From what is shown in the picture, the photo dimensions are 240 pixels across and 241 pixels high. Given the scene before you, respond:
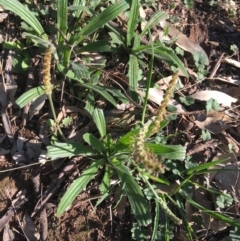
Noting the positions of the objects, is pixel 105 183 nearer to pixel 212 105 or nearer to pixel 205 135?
pixel 205 135

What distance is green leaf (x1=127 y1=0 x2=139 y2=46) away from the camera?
2.59 metres

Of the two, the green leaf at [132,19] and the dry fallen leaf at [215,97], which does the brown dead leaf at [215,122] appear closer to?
the dry fallen leaf at [215,97]

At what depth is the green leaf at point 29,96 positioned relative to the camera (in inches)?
93.8

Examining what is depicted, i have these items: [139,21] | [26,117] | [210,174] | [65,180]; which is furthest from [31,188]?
[139,21]

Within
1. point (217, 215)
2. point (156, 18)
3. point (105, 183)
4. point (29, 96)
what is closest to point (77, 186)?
point (105, 183)

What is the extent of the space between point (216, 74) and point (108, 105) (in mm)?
791

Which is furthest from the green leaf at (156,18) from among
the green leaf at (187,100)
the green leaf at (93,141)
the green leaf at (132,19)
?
the green leaf at (93,141)

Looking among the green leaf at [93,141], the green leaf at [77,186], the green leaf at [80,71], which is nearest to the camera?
the green leaf at [77,186]

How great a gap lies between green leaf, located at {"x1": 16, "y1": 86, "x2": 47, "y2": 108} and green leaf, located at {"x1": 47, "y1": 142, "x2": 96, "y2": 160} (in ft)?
0.94

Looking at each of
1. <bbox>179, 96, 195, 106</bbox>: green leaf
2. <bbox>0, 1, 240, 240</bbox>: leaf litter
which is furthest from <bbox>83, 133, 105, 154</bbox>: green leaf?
<bbox>179, 96, 195, 106</bbox>: green leaf

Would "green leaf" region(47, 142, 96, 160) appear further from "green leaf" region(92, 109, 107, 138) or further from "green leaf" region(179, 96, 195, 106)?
"green leaf" region(179, 96, 195, 106)

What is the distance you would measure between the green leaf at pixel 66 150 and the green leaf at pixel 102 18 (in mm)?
659

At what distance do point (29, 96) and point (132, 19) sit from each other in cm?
79

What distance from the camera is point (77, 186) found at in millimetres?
2268
